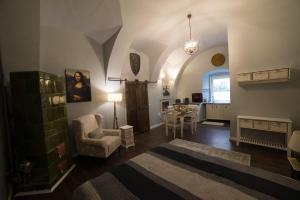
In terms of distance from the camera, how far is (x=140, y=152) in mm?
3604

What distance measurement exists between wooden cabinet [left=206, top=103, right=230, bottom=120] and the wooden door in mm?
2896

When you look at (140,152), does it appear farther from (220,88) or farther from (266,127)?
(220,88)

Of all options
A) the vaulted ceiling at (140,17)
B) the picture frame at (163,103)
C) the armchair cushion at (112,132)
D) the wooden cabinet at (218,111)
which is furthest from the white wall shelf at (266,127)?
the picture frame at (163,103)

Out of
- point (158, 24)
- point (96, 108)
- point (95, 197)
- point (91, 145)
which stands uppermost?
point (158, 24)

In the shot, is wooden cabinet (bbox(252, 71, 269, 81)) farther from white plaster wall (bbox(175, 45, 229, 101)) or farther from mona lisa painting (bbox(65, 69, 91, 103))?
mona lisa painting (bbox(65, 69, 91, 103))

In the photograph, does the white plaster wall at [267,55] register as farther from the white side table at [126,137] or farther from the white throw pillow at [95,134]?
the white throw pillow at [95,134]

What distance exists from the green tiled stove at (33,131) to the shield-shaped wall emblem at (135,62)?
302cm

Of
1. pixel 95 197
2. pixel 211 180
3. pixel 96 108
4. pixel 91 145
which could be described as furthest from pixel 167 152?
pixel 96 108

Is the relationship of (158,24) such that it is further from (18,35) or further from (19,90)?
(19,90)

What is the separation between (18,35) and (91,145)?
227cm

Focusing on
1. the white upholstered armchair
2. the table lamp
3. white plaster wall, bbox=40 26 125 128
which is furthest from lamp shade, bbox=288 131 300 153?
white plaster wall, bbox=40 26 125 128

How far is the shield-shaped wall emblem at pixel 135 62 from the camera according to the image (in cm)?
511

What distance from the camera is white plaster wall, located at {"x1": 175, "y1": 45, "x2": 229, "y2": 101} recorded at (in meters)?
6.37

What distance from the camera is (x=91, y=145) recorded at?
3051 millimetres
